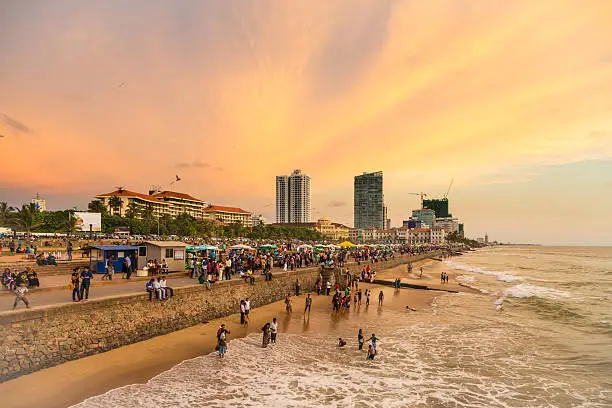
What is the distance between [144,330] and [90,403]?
5.47 metres

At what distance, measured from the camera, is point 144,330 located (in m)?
15.3

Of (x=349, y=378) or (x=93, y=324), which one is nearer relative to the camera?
(x=349, y=378)

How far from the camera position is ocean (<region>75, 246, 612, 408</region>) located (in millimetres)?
11016

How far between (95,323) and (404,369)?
488 inches

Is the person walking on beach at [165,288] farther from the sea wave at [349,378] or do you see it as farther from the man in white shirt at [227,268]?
the man in white shirt at [227,268]

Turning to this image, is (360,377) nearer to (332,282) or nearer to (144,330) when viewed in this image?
(144,330)

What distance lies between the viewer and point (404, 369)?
13.6 metres

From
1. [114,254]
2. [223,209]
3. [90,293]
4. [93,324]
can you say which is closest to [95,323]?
[93,324]

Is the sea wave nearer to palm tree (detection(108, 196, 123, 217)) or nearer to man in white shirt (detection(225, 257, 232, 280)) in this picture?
man in white shirt (detection(225, 257, 232, 280))

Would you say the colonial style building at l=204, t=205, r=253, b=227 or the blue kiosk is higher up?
the colonial style building at l=204, t=205, r=253, b=227

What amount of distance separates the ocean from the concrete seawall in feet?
10.5

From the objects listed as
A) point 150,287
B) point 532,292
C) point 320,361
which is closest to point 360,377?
point 320,361

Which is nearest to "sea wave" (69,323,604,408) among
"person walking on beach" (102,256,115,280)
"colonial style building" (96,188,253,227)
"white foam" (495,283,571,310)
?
"person walking on beach" (102,256,115,280)

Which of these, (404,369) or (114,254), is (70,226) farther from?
(404,369)
